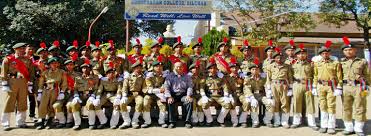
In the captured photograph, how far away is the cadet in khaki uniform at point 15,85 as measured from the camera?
24.5 ft

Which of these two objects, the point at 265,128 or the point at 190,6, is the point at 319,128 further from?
the point at 190,6

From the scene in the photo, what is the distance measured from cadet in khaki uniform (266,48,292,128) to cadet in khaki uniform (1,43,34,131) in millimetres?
4751

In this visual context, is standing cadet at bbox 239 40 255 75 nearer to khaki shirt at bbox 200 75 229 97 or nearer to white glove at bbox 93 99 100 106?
khaki shirt at bbox 200 75 229 97

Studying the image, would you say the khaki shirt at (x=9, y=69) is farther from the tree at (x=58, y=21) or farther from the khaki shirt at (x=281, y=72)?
the tree at (x=58, y=21)

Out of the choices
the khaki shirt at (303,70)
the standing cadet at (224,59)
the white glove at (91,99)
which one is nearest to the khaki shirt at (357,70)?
the khaki shirt at (303,70)

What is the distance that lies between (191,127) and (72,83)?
2.46 metres

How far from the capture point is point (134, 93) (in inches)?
308

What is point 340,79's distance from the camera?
7.13m

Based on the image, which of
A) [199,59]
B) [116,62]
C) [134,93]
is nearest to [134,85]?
[134,93]

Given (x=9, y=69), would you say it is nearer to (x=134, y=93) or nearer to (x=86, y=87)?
(x=86, y=87)

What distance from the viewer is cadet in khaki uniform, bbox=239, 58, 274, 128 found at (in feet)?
25.3

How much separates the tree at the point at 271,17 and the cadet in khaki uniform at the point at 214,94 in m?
15.2

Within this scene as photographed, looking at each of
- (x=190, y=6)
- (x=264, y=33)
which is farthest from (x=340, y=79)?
(x=264, y=33)

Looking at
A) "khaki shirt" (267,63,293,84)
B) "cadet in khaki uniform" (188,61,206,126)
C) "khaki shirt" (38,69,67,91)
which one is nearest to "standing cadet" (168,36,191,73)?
"cadet in khaki uniform" (188,61,206,126)
